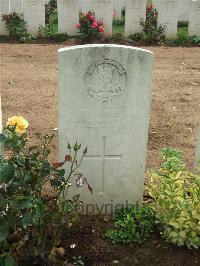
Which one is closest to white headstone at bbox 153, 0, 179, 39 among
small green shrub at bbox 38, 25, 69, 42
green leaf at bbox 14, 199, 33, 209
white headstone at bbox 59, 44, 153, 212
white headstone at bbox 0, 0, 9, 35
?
small green shrub at bbox 38, 25, 69, 42

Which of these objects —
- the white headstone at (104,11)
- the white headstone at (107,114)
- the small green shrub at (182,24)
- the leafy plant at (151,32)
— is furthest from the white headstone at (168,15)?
the white headstone at (107,114)

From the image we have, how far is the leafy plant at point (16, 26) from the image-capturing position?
10.4m

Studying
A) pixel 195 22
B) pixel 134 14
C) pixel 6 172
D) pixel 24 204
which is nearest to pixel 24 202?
pixel 24 204

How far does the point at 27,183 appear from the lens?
3.17 m

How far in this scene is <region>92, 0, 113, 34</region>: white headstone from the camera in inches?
414

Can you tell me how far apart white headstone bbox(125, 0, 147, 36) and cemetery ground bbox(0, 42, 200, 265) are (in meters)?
0.84

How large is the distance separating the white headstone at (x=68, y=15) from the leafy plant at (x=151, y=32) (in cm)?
127

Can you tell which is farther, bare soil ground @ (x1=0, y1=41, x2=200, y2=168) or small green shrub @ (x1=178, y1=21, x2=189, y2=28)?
small green shrub @ (x1=178, y1=21, x2=189, y2=28)

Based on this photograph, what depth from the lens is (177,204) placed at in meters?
3.65

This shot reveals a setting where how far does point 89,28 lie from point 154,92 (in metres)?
3.38

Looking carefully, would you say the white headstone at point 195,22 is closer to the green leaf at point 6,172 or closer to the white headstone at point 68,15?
the white headstone at point 68,15

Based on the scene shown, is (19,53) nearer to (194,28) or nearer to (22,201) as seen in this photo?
(194,28)

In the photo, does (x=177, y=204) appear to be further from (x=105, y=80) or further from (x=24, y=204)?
(x=24, y=204)

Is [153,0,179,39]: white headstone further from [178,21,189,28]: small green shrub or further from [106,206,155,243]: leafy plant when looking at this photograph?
[106,206,155,243]: leafy plant
